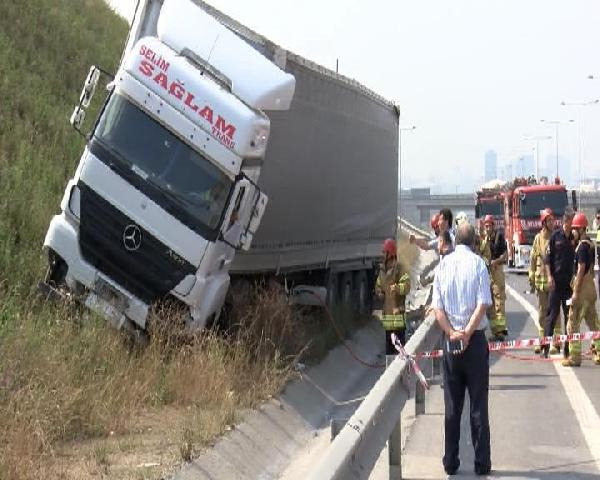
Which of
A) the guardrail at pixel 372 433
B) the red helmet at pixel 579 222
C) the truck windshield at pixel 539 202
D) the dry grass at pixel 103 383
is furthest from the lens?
the truck windshield at pixel 539 202

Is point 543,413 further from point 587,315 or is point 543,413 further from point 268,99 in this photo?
point 268,99

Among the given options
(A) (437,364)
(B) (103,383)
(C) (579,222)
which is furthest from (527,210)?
(B) (103,383)

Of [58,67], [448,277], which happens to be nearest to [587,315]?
[448,277]

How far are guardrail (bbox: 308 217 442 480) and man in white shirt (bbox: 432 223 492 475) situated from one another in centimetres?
35

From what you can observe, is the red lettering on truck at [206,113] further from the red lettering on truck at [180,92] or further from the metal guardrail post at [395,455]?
the metal guardrail post at [395,455]

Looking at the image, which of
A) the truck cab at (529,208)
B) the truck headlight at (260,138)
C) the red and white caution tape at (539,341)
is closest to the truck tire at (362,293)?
the red and white caution tape at (539,341)

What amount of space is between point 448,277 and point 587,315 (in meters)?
5.98

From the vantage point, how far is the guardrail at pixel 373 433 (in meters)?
4.60

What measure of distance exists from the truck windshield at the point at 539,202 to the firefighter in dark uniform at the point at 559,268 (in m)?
20.1

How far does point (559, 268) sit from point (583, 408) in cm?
316

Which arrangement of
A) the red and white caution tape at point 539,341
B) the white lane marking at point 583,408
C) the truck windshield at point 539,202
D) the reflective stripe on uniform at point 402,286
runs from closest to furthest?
the white lane marking at point 583,408
the red and white caution tape at point 539,341
the reflective stripe on uniform at point 402,286
the truck windshield at point 539,202

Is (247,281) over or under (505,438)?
over

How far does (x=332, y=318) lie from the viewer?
615 inches

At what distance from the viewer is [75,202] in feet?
34.0
